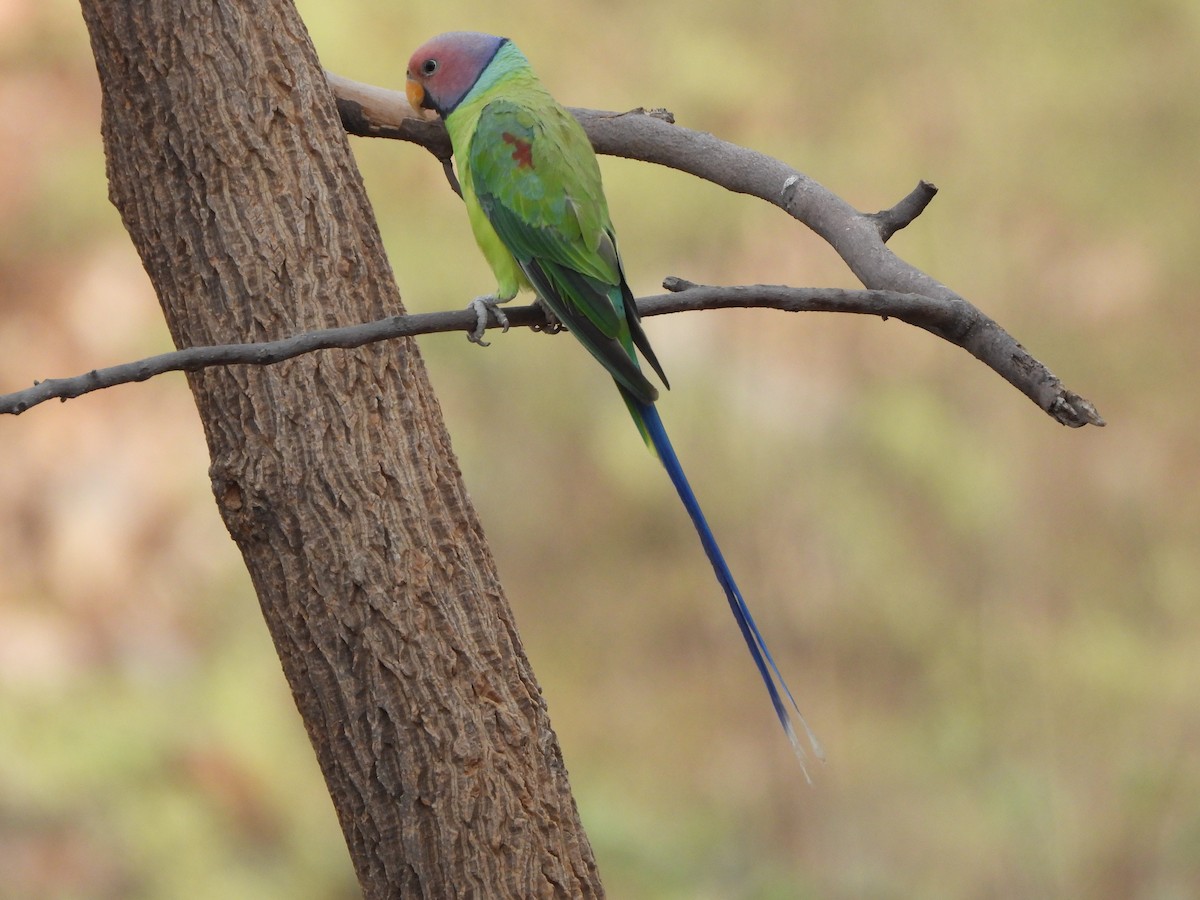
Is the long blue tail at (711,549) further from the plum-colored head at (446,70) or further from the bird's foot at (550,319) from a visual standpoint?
the plum-colored head at (446,70)

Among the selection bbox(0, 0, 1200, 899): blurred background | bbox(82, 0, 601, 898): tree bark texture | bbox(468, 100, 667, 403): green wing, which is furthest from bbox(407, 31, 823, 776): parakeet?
bbox(0, 0, 1200, 899): blurred background

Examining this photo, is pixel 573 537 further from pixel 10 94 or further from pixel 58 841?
pixel 10 94

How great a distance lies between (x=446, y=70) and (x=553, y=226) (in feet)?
1.40

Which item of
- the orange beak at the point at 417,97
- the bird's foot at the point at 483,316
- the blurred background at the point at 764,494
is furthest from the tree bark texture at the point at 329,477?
the blurred background at the point at 764,494

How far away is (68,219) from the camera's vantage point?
4.37 metres

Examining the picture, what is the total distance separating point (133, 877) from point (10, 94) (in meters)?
2.97

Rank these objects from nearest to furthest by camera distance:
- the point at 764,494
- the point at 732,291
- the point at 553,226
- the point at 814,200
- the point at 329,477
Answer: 1. the point at 732,291
2. the point at 329,477
3. the point at 814,200
4. the point at 553,226
5. the point at 764,494

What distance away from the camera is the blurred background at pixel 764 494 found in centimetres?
368

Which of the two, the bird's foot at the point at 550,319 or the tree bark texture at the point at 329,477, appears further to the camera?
the bird's foot at the point at 550,319

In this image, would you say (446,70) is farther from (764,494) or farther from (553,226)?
(764,494)

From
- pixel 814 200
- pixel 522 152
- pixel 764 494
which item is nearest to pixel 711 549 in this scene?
pixel 814 200

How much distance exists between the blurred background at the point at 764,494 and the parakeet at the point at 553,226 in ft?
7.49

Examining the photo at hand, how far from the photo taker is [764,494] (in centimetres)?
A: 398

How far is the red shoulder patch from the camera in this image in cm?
162
